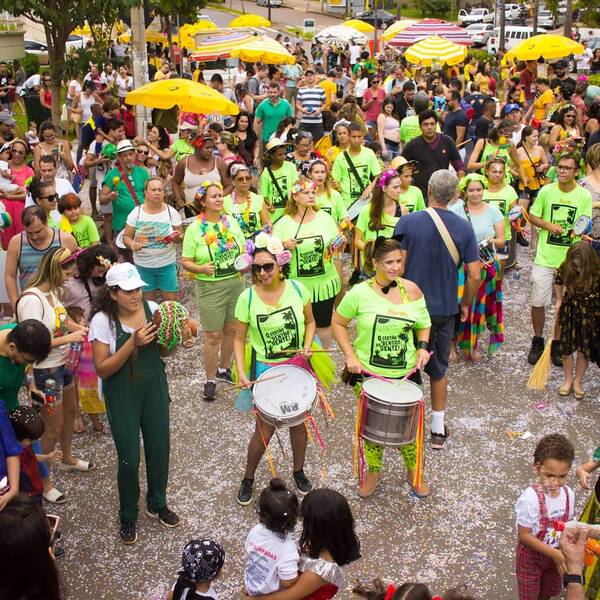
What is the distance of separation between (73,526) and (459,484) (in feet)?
8.74

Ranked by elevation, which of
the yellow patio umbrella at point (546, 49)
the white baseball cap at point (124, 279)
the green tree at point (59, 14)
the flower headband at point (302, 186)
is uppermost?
the green tree at point (59, 14)

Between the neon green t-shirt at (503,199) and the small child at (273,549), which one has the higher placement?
the neon green t-shirt at (503,199)

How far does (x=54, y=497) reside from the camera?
521 cm

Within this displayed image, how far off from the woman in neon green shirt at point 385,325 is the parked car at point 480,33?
4130cm

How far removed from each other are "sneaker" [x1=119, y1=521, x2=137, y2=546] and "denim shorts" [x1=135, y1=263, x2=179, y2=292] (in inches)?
108

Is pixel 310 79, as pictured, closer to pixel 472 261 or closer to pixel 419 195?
pixel 419 195

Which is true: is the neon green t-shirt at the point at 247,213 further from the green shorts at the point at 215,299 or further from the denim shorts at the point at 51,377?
the denim shorts at the point at 51,377

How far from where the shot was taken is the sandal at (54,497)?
17.1 feet

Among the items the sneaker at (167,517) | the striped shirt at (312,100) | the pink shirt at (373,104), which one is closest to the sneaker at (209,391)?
the sneaker at (167,517)

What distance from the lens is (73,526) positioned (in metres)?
5.00

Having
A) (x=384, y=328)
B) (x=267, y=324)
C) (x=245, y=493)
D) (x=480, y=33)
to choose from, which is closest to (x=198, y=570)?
(x=245, y=493)

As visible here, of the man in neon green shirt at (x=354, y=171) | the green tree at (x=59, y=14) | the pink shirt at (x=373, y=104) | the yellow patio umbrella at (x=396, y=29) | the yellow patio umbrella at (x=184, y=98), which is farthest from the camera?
the yellow patio umbrella at (x=396, y=29)

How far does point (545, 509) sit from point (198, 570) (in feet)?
5.67

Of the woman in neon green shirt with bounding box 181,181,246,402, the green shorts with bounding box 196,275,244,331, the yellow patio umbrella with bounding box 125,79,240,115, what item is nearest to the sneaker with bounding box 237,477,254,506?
the woman in neon green shirt with bounding box 181,181,246,402
